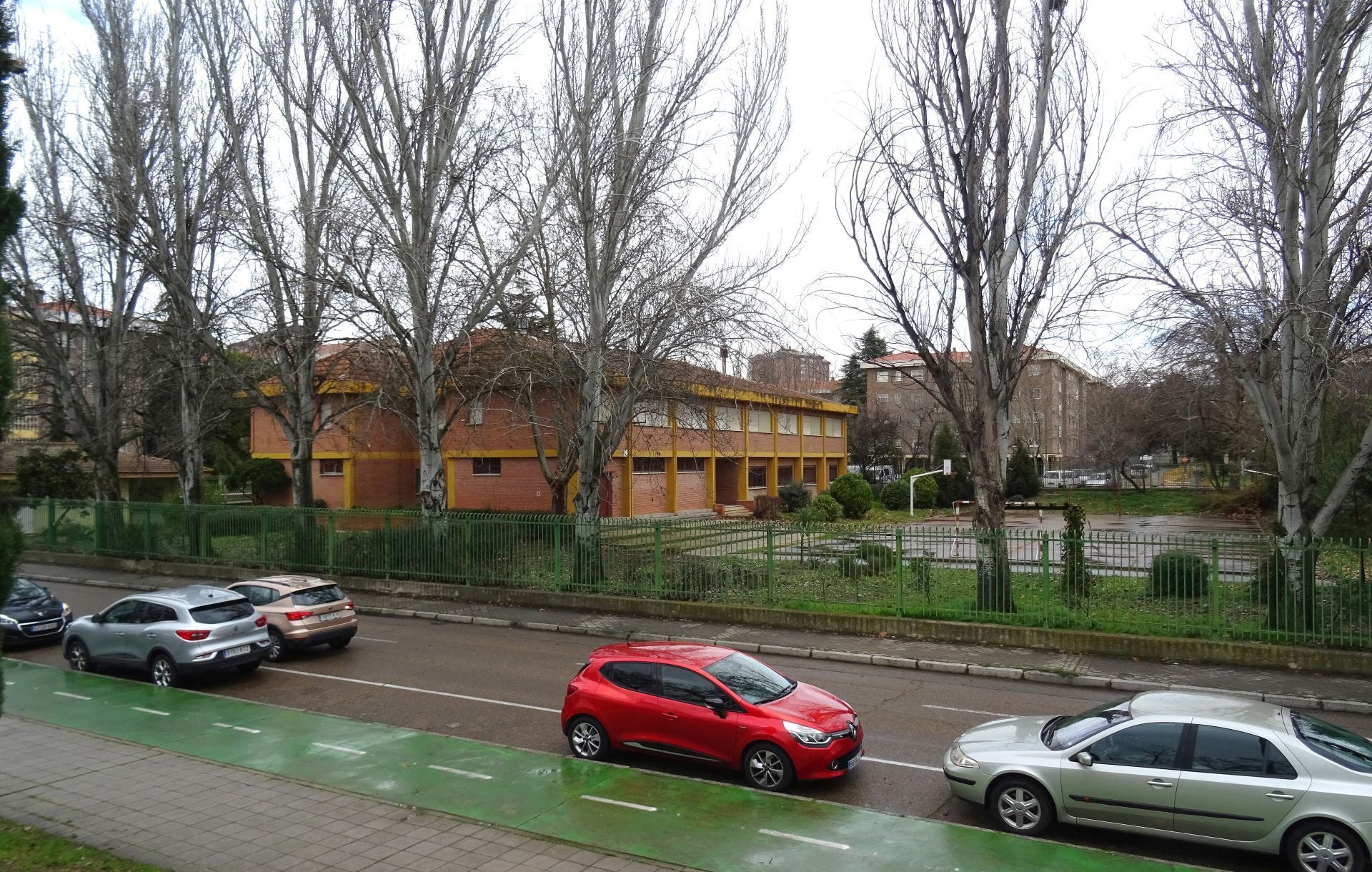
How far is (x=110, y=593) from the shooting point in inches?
918

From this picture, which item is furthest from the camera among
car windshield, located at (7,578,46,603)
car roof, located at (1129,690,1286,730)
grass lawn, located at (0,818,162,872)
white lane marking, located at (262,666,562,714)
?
car windshield, located at (7,578,46,603)

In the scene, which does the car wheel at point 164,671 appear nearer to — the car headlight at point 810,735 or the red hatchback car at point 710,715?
the red hatchback car at point 710,715

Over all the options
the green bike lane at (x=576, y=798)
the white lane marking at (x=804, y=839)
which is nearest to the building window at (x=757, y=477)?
the green bike lane at (x=576, y=798)

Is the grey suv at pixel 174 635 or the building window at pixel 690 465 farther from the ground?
the building window at pixel 690 465

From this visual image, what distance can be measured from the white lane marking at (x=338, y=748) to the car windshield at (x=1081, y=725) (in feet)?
23.2

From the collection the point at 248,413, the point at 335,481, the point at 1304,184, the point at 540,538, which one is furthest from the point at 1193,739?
the point at 248,413

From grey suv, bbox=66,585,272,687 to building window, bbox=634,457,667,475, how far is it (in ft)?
77.6

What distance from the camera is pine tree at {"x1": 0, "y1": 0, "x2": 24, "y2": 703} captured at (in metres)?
7.35

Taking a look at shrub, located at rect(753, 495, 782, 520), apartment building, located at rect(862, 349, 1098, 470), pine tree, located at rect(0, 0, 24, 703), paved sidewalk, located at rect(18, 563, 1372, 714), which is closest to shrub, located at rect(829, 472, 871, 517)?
shrub, located at rect(753, 495, 782, 520)

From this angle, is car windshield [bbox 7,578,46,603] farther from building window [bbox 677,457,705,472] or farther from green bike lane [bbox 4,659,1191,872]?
building window [bbox 677,457,705,472]

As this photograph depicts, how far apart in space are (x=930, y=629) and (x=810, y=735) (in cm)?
792

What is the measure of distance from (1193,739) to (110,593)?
25.4m

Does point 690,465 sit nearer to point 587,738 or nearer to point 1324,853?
point 587,738

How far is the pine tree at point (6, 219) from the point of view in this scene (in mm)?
7352
